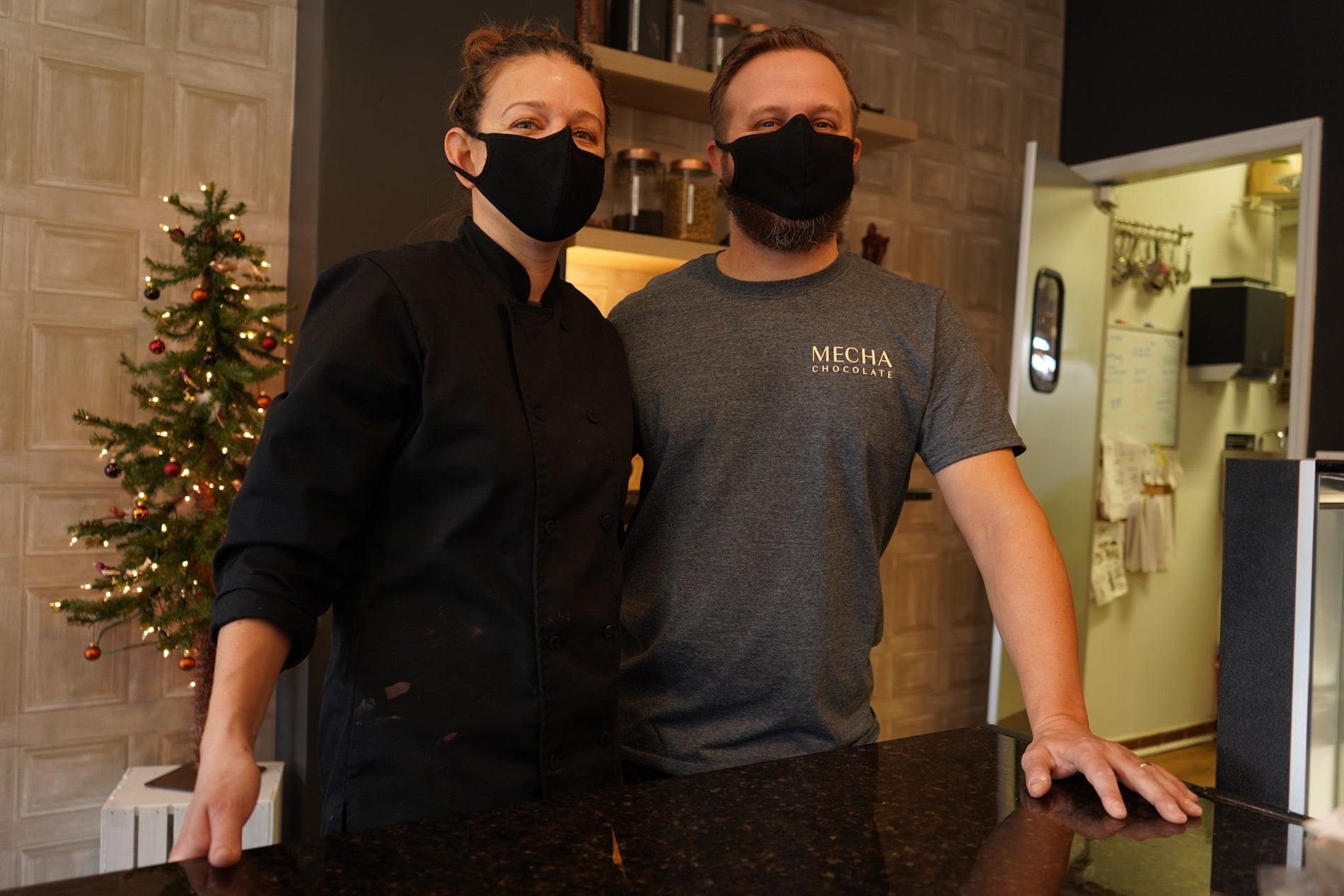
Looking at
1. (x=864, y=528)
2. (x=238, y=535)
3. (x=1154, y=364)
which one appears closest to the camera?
(x=238, y=535)

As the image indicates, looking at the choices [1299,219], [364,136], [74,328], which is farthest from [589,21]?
[1299,219]

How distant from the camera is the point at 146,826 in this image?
7.54 feet

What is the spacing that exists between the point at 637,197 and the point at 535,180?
1.80 metres

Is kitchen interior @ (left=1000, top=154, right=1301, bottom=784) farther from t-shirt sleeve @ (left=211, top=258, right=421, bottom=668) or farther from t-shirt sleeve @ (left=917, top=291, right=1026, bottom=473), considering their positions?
t-shirt sleeve @ (left=211, top=258, right=421, bottom=668)

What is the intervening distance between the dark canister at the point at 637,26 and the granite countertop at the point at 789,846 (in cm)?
257

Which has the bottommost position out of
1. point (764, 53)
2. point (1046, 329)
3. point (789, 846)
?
point (789, 846)

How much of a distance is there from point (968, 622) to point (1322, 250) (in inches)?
71.7

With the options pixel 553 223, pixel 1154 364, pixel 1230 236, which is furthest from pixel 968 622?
pixel 553 223

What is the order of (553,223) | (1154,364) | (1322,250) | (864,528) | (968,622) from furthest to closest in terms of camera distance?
1. (1154,364)
2. (968,622)
3. (1322,250)
4. (864,528)
5. (553,223)

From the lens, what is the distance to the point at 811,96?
141cm

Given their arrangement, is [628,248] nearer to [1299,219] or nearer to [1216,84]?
[1299,219]

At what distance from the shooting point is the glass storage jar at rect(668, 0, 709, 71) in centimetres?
312

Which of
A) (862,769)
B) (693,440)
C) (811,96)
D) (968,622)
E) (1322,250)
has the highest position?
(1322,250)

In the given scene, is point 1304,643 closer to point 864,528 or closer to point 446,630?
point 864,528
